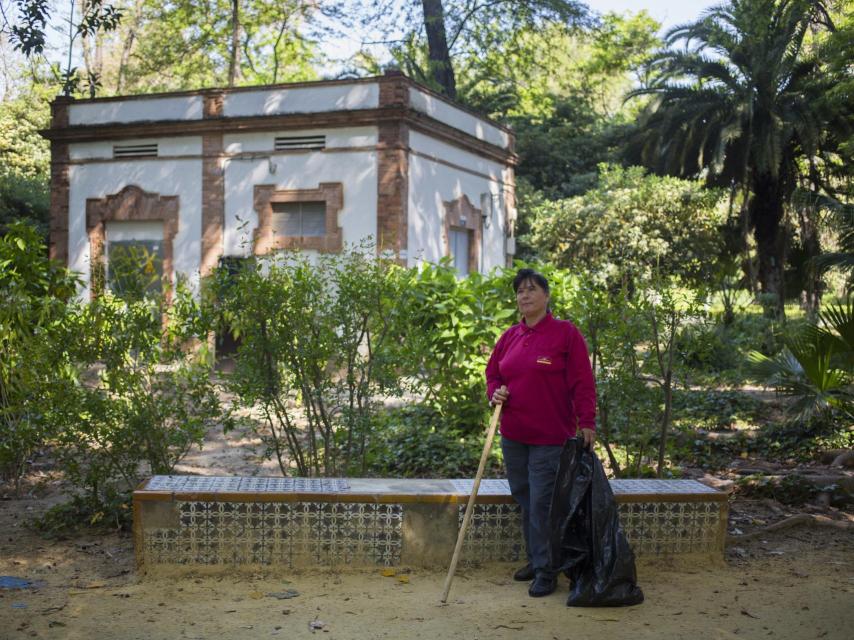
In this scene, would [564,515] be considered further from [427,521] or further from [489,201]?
[489,201]

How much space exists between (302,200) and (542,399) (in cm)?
1400

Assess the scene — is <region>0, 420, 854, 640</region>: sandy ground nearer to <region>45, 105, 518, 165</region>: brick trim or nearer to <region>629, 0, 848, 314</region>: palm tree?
<region>45, 105, 518, 165</region>: brick trim

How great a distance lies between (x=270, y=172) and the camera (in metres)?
18.7

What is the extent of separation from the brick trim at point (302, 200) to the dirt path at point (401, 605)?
12710 millimetres

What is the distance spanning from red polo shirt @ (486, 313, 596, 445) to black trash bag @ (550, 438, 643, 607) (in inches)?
6.3

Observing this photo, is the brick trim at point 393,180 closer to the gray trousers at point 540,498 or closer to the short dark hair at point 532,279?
the short dark hair at point 532,279

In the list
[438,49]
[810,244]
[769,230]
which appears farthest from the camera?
[438,49]

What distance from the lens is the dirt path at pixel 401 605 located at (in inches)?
177

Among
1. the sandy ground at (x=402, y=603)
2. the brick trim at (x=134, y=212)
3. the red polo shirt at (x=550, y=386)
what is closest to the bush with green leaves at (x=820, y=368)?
the sandy ground at (x=402, y=603)

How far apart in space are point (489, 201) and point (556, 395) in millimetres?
16566

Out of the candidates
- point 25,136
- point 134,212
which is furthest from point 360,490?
point 25,136

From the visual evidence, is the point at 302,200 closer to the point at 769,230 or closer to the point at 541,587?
the point at 769,230

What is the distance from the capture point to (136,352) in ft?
21.0

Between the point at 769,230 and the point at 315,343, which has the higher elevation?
the point at 769,230
